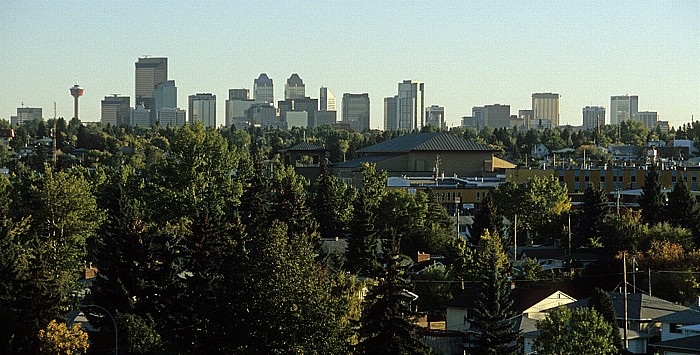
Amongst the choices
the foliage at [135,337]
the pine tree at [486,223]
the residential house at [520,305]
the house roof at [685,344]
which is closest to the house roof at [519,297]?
the residential house at [520,305]

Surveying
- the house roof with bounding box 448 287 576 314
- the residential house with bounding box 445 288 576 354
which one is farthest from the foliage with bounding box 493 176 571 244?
the residential house with bounding box 445 288 576 354

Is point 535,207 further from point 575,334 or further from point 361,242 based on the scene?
point 575,334

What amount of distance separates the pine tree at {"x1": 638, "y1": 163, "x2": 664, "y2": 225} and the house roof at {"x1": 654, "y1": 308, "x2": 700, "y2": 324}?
2206cm

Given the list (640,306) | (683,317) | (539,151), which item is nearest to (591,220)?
(640,306)

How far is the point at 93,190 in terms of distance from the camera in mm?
71500

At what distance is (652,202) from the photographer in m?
66.7

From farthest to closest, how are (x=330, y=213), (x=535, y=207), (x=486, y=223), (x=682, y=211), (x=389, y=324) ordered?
(x=535, y=207)
(x=330, y=213)
(x=682, y=211)
(x=486, y=223)
(x=389, y=324)

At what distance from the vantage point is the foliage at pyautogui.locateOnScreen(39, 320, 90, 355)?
35125mm

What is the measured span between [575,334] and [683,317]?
7.23 m

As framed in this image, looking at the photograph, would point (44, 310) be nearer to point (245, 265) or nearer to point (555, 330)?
point (245, 265)

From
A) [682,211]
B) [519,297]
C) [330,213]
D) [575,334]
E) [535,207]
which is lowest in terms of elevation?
[519,297]

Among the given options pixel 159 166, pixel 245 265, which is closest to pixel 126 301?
pixel 245 265

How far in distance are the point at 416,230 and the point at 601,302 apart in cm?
2584

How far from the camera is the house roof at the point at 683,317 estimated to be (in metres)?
41.5
